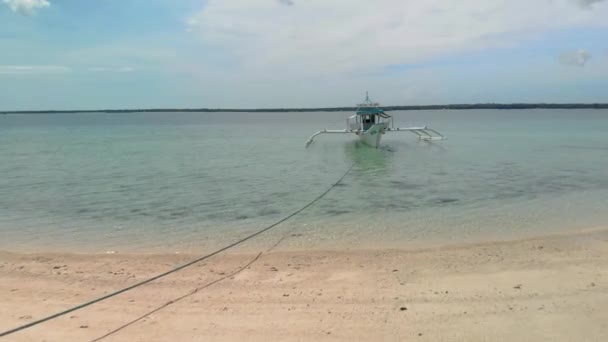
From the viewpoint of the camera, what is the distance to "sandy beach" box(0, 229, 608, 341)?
4.27m

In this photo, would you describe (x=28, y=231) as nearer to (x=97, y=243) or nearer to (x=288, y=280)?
(x=97, y=243)

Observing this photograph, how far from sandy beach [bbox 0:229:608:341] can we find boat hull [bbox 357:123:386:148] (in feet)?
76.2

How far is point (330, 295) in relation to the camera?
5.25 metres

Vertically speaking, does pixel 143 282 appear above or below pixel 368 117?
below

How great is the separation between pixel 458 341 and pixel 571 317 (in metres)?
1.24

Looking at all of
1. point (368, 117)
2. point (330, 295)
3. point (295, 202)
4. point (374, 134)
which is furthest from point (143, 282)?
point (368, 117)

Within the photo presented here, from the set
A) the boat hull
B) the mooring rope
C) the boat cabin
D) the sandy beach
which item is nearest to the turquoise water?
the mooring rope

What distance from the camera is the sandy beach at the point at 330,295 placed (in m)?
4.27

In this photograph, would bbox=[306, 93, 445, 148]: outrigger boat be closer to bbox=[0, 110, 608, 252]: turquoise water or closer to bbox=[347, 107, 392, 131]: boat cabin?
bbox=[347, 107, 392, 131]: boat cabin

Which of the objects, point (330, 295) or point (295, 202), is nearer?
point (330, 295)

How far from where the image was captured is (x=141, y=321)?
4.59 m

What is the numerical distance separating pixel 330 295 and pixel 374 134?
26.1m

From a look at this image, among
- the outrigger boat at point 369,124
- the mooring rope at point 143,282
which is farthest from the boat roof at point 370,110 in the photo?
the mooring rope at point 143,282

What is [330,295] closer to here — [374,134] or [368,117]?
[374,134]
